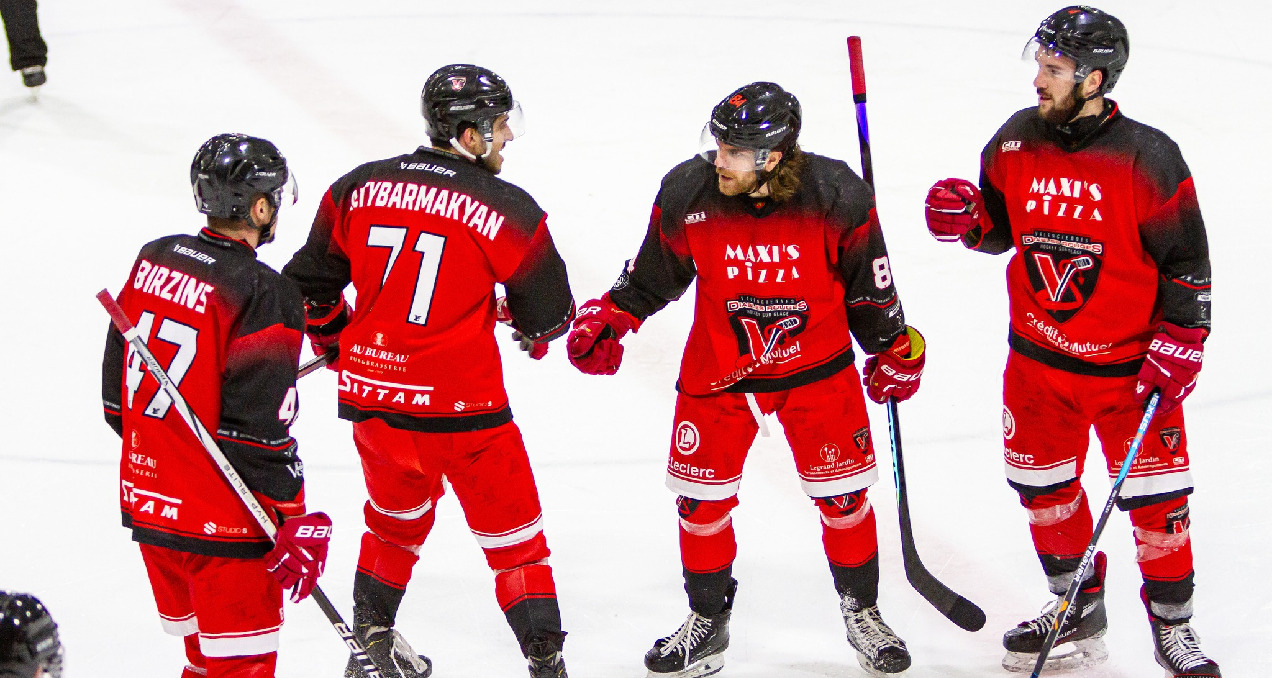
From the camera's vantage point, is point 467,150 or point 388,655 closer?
point 467,150

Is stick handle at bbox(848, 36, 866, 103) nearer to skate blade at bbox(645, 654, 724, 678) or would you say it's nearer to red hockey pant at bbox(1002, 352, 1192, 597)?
red hockey pant at bbox(1002, 352, 1192, 597)

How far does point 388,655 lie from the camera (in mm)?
3316

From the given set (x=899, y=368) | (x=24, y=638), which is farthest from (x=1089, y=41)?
(x=24, y=638)

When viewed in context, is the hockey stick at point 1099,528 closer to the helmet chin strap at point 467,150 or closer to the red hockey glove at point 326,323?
the helmet chin strap at point 467,150

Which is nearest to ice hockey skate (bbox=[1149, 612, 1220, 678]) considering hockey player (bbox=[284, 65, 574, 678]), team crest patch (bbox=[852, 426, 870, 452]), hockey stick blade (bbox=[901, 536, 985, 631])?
hockey stick blade (bbox=[901, 536, 985, 631])

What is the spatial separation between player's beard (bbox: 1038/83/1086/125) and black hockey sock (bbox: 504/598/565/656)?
63.3 inches

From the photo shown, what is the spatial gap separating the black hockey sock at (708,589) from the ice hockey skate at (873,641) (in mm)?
301

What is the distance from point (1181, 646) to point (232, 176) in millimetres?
2413

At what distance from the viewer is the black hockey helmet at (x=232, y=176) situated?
2.63m

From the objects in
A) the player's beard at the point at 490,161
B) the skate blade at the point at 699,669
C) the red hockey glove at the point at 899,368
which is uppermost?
the player's beard at the point at 490,161

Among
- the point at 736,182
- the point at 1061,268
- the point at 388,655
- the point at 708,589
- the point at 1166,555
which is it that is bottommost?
the point at 388,655

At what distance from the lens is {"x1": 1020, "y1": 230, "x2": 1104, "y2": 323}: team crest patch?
10.3 ft

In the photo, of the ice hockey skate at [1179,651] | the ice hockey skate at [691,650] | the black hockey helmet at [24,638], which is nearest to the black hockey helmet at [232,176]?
the black hockey helmet at [24,638]

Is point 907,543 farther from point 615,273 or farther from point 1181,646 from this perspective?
point 615,273
